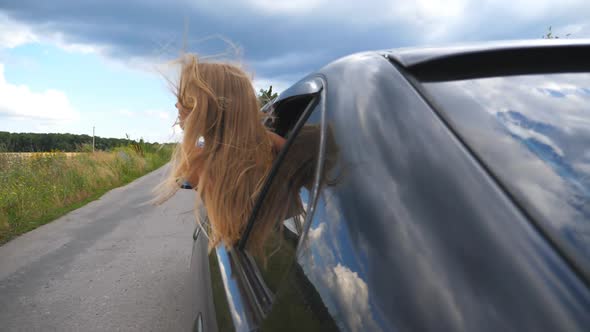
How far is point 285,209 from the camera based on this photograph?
143 cm

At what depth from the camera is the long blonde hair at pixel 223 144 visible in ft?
5.71

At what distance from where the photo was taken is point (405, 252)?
74 centimetres

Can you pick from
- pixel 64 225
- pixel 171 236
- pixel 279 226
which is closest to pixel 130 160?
pixel 64 225

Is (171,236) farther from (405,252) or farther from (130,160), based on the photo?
(130,160)

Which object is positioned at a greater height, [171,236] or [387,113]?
[387,113]

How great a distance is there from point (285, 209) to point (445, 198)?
752mm

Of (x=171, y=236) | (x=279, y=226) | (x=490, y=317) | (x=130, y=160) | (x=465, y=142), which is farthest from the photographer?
(x=130, y=160)

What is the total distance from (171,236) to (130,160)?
50.0ft

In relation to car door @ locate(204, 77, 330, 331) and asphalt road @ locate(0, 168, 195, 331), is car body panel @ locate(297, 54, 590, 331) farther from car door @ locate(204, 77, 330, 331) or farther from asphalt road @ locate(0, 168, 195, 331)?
asphalt road @ locate(0, 168, 195, 331)

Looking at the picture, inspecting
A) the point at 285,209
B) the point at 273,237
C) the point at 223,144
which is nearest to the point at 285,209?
the point at 285,209

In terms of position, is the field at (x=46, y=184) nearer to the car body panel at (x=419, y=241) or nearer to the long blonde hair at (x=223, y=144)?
the long blonde hair at (x=223, y=144)

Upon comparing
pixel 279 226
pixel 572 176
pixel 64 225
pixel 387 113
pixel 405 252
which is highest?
pixel 387 113

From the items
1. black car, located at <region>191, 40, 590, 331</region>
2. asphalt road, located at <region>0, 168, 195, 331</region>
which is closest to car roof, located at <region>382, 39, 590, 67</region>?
black car, located at <region>191, 40, 590, 331</region>

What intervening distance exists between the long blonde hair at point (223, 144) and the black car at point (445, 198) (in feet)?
1.68
